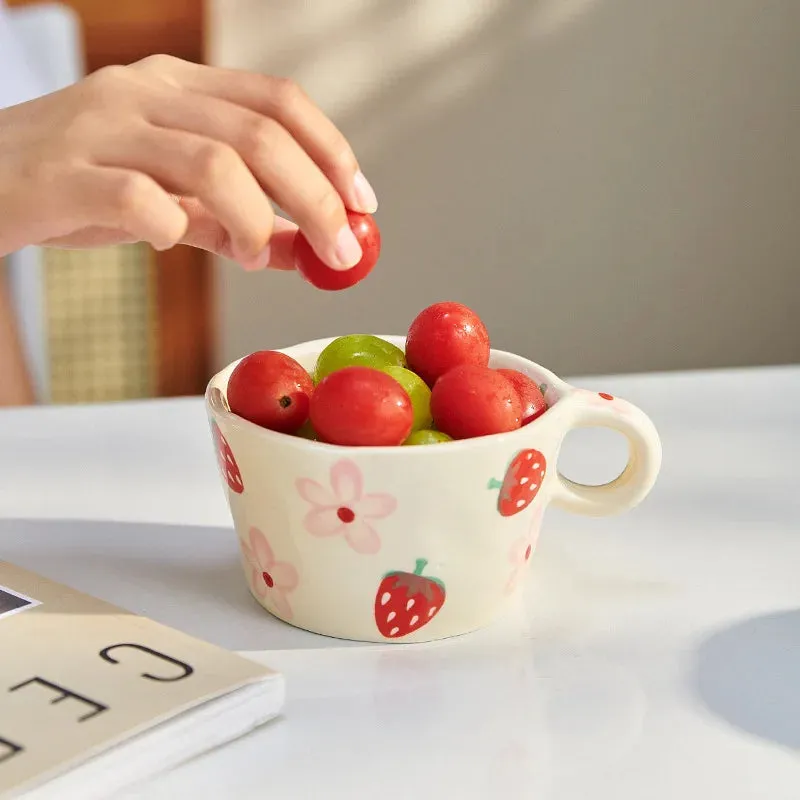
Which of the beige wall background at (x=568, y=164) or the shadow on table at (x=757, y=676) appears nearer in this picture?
the shadow on table at (x=757, y=676)

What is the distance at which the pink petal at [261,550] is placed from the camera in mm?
626

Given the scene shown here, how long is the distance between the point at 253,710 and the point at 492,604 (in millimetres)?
163

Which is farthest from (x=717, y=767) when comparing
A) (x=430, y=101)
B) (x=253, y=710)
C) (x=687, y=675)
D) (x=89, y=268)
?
(x=89, y=268)

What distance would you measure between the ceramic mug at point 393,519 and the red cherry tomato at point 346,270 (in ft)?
0.28

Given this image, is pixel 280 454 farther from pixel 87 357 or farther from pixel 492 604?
pixel 87 357

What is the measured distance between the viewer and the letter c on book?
20.9 inches

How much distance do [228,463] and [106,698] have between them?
158mm

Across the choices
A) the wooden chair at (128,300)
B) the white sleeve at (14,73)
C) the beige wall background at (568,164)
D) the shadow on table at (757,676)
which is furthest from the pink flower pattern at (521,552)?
the wooden chair at (128,300)

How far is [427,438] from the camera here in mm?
598

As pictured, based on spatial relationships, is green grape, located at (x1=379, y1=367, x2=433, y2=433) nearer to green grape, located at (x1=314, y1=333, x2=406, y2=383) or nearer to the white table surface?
green grape, located at (x1=314, y1=333, x2=406, y2=383)

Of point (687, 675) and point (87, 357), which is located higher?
point (687, 675)

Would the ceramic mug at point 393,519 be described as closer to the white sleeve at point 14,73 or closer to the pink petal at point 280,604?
the pink petal at point 280,604

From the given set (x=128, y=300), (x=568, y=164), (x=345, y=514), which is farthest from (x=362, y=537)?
(x=128, y=300)

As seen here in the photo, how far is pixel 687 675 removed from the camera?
59cm
